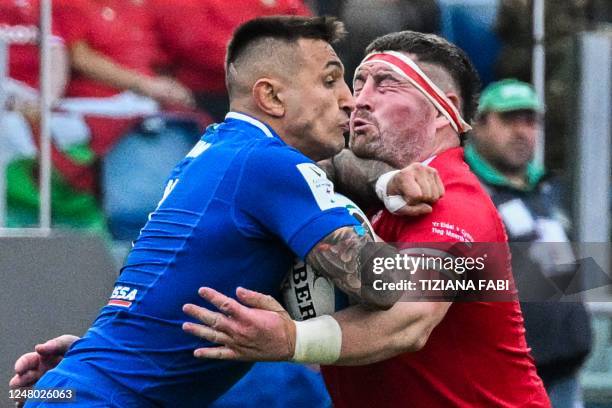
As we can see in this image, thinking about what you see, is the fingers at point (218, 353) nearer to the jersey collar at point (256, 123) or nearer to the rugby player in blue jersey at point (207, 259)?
the rugby player in blue jersey at point (207, 259)

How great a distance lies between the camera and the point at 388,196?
3.93m

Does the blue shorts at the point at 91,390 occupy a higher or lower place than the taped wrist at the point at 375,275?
lower

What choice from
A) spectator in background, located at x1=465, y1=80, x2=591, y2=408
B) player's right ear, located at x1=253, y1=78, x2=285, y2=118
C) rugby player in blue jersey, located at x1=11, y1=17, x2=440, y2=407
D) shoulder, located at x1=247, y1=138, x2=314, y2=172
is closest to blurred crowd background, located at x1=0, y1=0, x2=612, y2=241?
spectator in background, located at x1=465, y1=80, x2=591, y2=408

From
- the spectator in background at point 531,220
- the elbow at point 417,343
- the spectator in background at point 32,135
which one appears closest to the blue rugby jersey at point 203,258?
the elbow at point 417,343

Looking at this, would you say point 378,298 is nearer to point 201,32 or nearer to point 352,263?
point 352,263

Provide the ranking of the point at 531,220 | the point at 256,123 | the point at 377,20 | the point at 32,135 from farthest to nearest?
the point at 377,20
the point at 32,135
the point at 531,220
the point at 256,123

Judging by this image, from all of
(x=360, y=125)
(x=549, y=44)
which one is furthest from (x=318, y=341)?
(x=549, y=44)

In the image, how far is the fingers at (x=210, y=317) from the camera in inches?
134

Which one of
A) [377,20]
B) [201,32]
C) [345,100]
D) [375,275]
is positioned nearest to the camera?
[375,275]

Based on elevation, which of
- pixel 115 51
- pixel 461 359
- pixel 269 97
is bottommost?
pixel 461 359

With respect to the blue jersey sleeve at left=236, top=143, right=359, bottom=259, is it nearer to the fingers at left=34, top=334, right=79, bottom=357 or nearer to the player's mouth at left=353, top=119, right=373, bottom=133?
the player's mouth at left=353, top=119, right=373, bottom=133

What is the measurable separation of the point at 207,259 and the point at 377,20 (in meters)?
2.96

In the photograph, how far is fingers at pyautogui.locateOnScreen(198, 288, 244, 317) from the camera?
3408mm

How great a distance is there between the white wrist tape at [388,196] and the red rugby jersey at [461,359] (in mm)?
57
